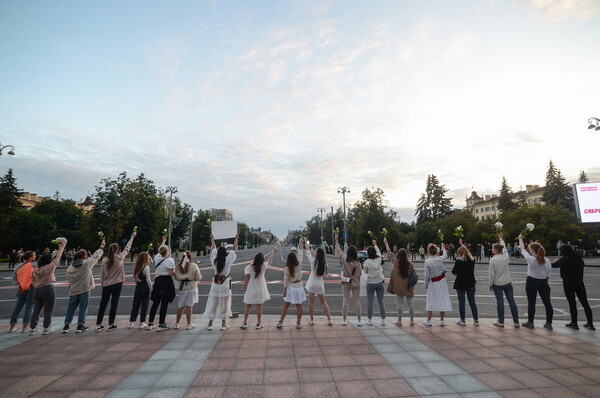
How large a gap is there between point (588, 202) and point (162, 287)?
13224 millimetres

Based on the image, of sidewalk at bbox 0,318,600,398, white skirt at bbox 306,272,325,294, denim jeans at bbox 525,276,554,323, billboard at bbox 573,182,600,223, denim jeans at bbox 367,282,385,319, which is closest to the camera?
sidewalk at bbox 0,318,600,398

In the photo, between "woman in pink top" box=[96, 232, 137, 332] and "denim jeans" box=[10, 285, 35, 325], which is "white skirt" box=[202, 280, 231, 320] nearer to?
"woman in pink top" box=[96, 232, 137, 332]

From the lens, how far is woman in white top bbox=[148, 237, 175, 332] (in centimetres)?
746

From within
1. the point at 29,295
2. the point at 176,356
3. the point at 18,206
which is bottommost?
the point at 176,356

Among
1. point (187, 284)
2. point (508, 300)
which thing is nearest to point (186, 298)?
point (187, 284)

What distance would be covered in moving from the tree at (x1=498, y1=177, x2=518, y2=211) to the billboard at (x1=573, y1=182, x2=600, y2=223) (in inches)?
3221

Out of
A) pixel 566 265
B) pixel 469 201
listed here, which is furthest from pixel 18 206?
pixel 469 201

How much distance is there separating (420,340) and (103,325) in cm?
756

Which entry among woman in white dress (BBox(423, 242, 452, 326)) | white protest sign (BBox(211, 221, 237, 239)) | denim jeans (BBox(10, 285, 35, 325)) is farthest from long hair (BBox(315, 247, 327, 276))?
denim jeans (BBox(10, 285, 35, 325))

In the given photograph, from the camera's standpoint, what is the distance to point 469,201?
11606 cm

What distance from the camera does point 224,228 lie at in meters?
9.18

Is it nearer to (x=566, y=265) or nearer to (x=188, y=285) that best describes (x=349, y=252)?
(x=188, y=285)

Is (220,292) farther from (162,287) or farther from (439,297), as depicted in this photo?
(439,297)

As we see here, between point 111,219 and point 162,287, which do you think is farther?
point 111,219
